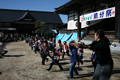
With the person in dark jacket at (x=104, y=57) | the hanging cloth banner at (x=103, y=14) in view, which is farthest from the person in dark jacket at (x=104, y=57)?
the hanging cloth banner at (x=103, y=14)

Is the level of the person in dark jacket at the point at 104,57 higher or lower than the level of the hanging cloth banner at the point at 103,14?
lower

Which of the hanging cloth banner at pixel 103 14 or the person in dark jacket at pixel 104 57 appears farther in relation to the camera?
the hanging cloth banner at pixel 103 14

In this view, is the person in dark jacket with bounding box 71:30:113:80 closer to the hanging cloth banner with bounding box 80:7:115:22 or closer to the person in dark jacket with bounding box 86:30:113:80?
the person in dark jacket with bounding box 86:30:113:80

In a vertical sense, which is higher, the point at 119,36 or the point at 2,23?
the point at 2,23

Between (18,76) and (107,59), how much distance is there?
3638 millimetres

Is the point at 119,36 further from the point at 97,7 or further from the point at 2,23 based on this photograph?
the point at 2,23

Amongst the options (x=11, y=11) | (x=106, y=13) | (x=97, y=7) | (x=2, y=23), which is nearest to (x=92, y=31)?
(x=97, y=7)

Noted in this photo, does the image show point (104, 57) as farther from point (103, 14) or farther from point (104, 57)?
point (103, 14)

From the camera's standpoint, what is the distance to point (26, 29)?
3353 cm

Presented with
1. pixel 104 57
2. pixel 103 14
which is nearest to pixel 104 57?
pixel 104 57

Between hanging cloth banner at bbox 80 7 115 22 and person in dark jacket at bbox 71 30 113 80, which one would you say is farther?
hanging cloth banner at bbox 80 7 115 22

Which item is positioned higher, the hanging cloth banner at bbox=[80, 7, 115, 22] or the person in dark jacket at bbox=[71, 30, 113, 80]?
the hanging cloth banner at bbox=[80, 7, 115, 22]

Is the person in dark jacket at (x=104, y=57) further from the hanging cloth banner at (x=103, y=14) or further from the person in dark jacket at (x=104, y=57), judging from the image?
the hanging cloth banner at (x=103, y=14)

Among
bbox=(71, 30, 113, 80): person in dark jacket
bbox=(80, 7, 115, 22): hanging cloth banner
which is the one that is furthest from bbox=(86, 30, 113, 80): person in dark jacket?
bbox=(80, 7, 115, 22): hanging cloth banner
